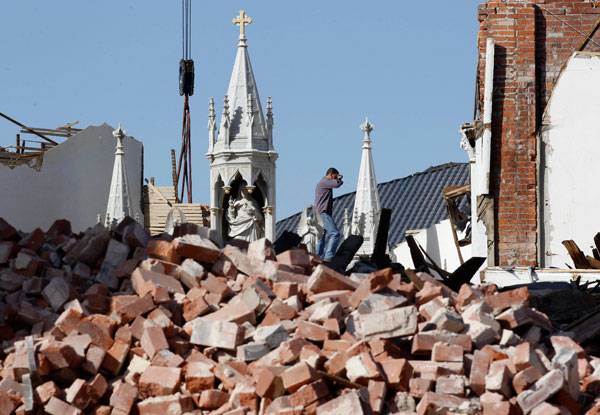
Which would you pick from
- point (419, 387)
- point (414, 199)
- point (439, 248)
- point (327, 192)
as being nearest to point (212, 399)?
point (419, 387)

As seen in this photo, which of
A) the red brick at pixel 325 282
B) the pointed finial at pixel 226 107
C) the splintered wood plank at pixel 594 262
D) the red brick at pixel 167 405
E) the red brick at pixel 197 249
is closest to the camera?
the red brick at pixel 167 405

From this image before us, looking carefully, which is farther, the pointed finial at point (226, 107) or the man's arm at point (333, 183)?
the pointed finial at point (226, 107)

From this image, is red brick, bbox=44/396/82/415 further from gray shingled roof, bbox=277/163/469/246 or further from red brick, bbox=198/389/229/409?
gray shingled roof, bbox=277/163/469/246

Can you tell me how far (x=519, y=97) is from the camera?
16.8m

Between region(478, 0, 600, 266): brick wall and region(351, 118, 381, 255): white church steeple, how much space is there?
16747mm

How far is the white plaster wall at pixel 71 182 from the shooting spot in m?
44.0

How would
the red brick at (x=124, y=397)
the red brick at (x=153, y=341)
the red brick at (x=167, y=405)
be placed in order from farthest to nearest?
the red brick at (x=153, y=341) → the red brick at (x=124, y=397) → the red brick at (x=167, y=405)

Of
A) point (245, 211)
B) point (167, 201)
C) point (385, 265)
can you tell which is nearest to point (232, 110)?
point (245, 211)

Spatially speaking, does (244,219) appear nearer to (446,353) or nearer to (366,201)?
(366,201)

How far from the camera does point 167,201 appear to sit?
147 feet

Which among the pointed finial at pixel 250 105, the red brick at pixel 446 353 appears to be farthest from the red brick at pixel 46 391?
the pointed finial at pixel 250 105

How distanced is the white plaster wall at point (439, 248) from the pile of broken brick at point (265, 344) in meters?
24.4

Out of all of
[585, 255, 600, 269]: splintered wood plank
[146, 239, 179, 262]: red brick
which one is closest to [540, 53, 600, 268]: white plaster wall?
[585, 255, 600, 269]: splintered wood plank

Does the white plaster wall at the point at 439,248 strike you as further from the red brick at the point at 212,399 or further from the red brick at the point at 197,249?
the red brick at the point at 212,399
